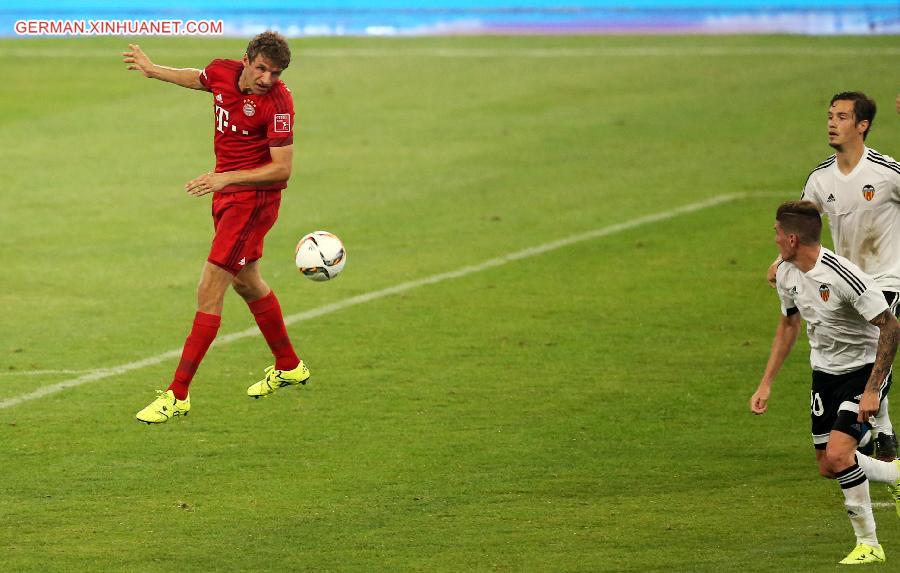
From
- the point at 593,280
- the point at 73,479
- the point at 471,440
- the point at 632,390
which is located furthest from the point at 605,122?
the point at 73,479

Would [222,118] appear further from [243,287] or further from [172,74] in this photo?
[243,287]

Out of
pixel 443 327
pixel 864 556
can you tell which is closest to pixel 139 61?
pixel 443 327

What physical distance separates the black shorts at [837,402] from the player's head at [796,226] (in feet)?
2.44

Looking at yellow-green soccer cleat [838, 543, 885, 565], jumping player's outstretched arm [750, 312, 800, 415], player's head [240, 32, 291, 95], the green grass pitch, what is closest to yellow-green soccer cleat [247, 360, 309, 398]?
the green grass pitch

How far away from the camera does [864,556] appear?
8281 mm

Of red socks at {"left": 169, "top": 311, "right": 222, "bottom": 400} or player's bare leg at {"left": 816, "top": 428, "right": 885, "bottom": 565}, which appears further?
red socks at {"left": 169, "top": 311, "right": 222, "bottom": 400}

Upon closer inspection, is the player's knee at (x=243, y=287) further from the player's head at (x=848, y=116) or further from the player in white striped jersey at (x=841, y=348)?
the player's head at (x=848, y=116)

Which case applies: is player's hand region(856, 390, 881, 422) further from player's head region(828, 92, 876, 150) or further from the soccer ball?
the soccer ball

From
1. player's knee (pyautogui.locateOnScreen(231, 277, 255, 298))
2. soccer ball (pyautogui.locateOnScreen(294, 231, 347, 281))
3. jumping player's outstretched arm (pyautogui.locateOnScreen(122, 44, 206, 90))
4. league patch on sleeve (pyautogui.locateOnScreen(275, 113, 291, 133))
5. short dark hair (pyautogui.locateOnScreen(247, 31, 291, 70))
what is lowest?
player's knee (pyautogui.locateOnScreen(231, 277, 255, 298))

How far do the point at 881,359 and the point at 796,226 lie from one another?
804 millimetres

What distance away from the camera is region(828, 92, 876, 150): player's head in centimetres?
941

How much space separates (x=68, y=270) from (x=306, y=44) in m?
13.5

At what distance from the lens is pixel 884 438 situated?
9.69 meters

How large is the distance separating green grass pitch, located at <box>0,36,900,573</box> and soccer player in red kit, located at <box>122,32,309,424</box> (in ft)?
2.53
